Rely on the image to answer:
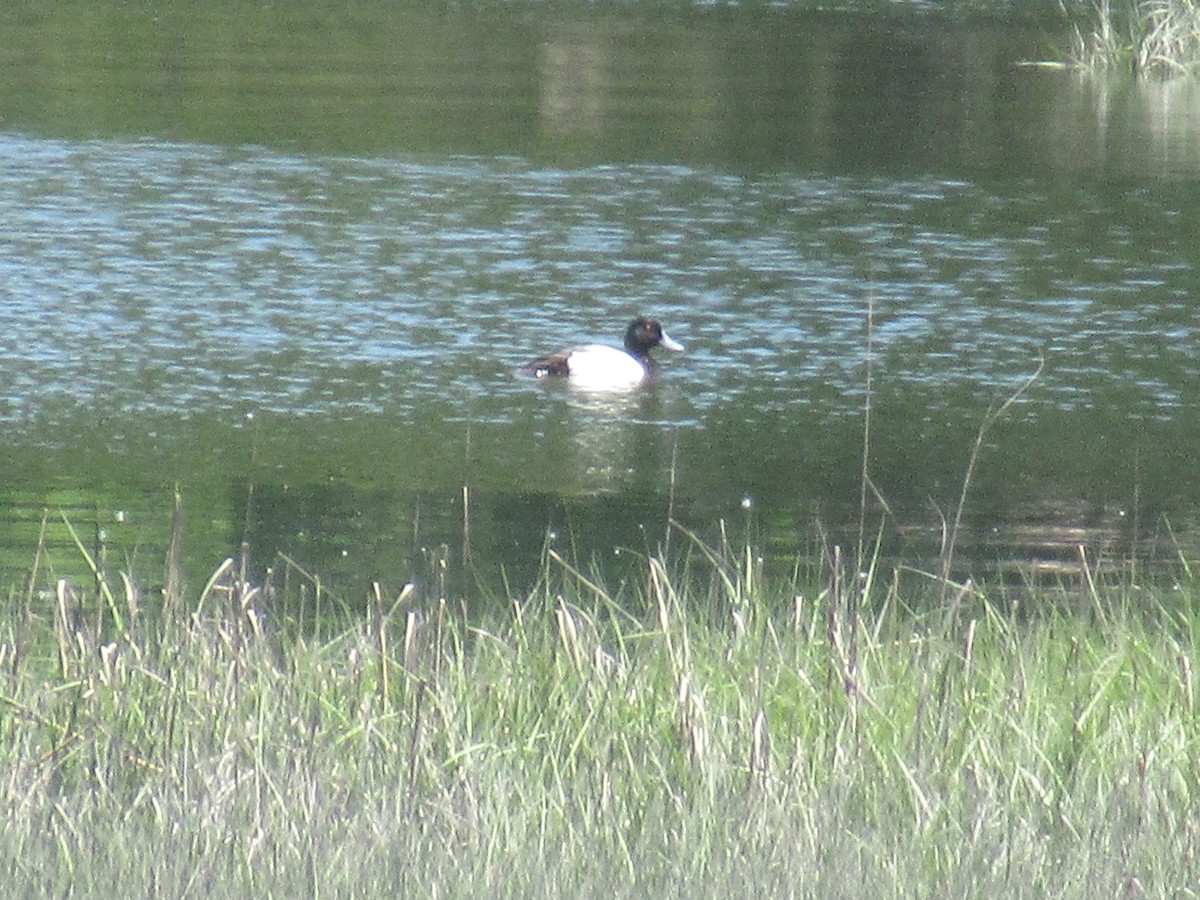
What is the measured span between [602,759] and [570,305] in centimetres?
991

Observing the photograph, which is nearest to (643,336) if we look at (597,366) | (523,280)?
(597,366)

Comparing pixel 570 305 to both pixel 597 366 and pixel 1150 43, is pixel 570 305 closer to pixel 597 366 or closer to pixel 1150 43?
pixel 597 366

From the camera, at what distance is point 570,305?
15273mm

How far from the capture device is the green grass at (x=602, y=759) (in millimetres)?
4770

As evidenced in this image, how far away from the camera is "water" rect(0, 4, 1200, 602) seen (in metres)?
10.3

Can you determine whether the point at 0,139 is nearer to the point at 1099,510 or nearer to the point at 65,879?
the point at 1099,510

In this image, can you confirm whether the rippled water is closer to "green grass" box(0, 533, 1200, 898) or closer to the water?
the water

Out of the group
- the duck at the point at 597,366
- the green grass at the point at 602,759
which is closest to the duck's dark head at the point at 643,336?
the duck at the point at 597,366

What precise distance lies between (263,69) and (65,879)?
23.6m

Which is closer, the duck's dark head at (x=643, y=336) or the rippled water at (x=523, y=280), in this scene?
the rippled water at (x=523, y=280)

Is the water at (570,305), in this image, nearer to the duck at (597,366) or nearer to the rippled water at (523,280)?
the rippled water at (523,280)

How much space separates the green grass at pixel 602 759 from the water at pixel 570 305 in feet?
1.41

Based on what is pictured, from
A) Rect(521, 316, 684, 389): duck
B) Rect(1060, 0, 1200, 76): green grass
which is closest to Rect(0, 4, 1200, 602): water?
Rect(521, 316, 684, 389): duck

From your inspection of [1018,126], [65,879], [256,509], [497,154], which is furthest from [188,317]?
[1018,126]
